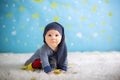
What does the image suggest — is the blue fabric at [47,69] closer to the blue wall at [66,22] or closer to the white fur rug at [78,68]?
the white fur rug at [78,68]

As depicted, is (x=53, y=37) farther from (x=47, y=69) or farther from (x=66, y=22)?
(x=66, y=22)

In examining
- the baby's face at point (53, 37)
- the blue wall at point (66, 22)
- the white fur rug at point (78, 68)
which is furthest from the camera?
the blue wall at point (66, 22)

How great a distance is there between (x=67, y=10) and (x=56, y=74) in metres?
0.98

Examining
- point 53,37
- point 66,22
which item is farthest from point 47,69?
point 66,22

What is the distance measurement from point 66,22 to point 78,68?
748 mm

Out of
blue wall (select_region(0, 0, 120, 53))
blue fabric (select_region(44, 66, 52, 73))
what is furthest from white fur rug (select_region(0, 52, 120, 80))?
blue wall (select_region(0, 0, 120, 53))

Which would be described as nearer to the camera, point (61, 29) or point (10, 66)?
point (61, 29)

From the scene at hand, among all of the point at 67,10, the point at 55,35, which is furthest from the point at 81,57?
the point at 55,35

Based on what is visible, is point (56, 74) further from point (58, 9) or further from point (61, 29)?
point (58, 9)

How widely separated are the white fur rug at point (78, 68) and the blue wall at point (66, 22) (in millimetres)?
149

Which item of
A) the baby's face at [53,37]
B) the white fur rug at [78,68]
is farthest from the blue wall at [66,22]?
the baby's face at [53,37]

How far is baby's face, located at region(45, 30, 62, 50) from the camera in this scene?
155 centimetres

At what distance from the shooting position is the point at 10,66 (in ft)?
5.64

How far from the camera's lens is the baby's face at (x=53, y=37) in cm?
155
